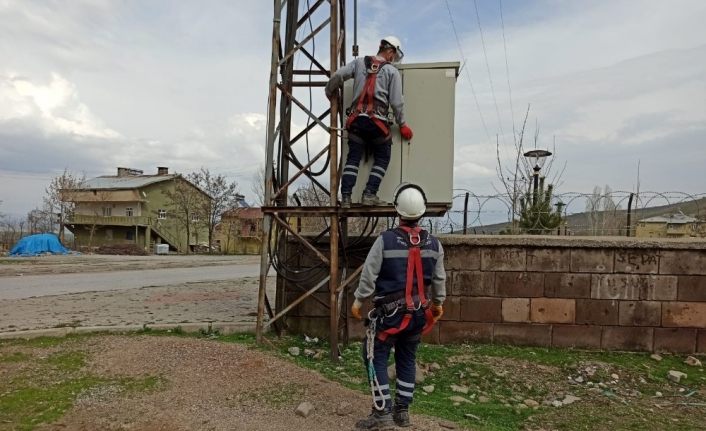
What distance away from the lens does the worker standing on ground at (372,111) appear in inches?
242

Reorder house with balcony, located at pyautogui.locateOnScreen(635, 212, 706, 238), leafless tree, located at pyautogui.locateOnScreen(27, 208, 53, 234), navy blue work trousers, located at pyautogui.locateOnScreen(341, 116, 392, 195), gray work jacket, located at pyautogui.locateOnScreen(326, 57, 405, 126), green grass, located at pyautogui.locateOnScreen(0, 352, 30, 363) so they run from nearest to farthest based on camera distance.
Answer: green grass, located at pyautogui.locateOnScreen(0, 352, 30, 363), gray work jacket, located at pyautogui.locateOnScreen(326, 57, 405, 126), navy blue work trousers, located at pyautogui.locateOnScreen(341, 116, 392, 195), house with balcony, located at pyautogui.locateOnScreen(635, 212, 706, 238), leafless tree, located at pyautogui.locateOnScreen(27, 208, 53, 234)

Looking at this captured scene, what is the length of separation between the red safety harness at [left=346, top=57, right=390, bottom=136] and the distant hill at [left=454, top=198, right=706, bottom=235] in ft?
17.3

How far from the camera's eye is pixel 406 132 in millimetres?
6449

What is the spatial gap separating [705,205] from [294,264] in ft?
26.9

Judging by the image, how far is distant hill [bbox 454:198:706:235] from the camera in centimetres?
995

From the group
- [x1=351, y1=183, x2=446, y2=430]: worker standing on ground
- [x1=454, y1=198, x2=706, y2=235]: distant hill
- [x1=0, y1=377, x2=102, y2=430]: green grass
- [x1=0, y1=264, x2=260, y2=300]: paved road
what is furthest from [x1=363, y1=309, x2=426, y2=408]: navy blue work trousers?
[x1=0, y1=264, x2=260, y2=300]: paved road

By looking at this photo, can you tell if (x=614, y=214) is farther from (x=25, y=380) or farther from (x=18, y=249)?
(x=18, y=249)

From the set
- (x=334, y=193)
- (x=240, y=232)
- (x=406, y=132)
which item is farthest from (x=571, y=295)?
(x=240, y=232)

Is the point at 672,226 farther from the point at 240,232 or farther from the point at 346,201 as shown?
the point at 240,232

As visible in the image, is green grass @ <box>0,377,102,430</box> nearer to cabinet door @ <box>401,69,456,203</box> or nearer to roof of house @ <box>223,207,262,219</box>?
cabinet door @ <box>401,69,456,203</box>

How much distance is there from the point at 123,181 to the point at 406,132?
57.2m

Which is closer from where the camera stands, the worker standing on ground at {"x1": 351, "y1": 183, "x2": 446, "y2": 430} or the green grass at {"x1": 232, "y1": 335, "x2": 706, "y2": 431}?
the worker standing on ground at {"x1": 351, "y1": 183, "x2": 446, "y2": 430}

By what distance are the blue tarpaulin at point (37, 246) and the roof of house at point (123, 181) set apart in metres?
19.5

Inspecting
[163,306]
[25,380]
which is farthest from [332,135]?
[163,306]
